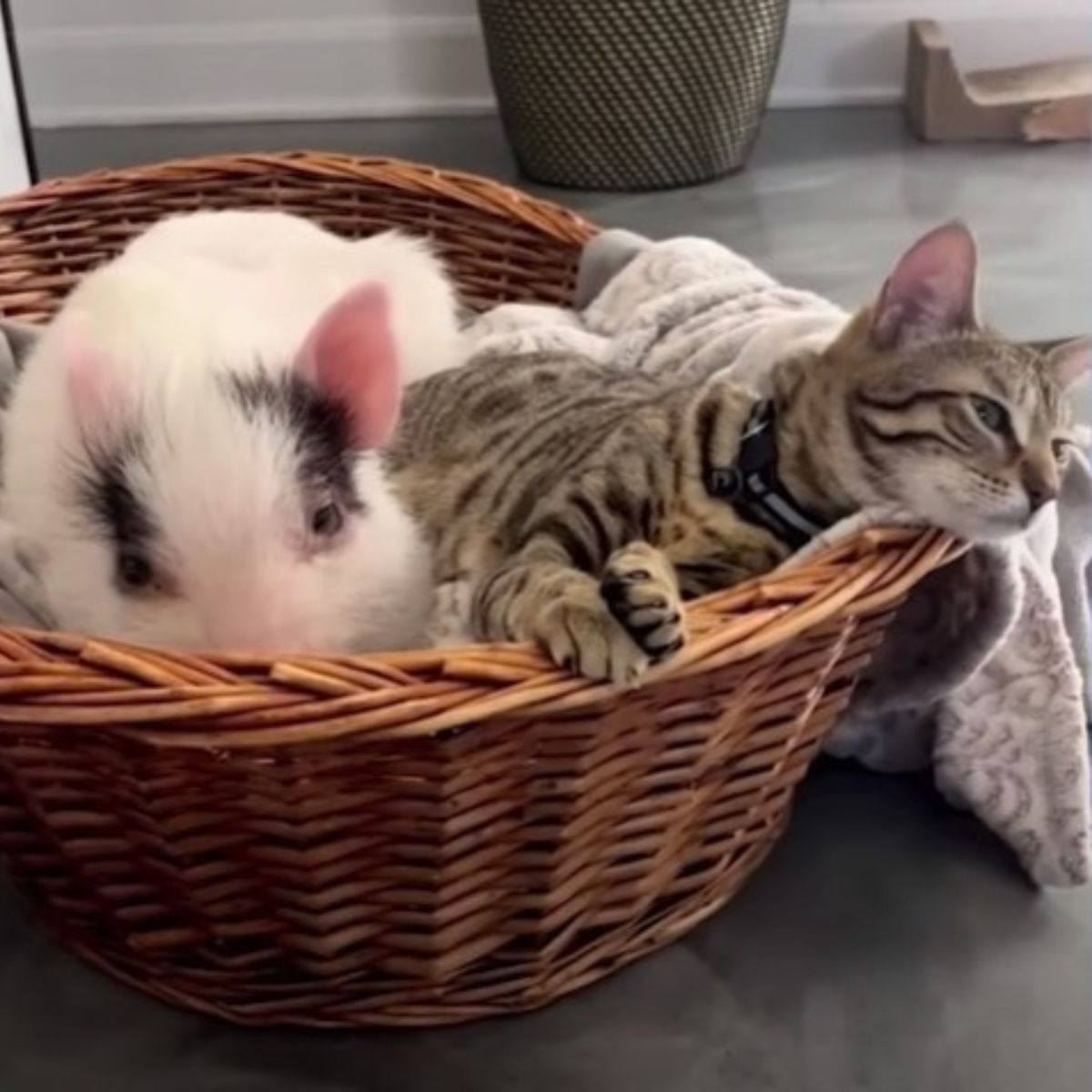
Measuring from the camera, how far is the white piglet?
3.91ft

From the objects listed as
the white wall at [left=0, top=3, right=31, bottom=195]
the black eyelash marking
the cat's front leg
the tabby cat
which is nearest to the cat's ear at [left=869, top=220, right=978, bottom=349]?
the tabby cat

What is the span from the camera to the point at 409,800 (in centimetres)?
120

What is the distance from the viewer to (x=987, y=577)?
4.68ft

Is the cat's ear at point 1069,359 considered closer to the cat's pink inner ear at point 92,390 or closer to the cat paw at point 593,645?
the cat paw at point 593,645

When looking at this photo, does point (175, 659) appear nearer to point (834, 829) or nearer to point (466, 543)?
point (466, 543)

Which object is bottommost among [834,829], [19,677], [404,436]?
[834,829]

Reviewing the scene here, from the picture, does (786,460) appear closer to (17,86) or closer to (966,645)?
(966,645)

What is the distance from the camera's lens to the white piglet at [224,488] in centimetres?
119

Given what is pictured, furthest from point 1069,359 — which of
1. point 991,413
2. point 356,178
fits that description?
point 356,178

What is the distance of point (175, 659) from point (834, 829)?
72 cm

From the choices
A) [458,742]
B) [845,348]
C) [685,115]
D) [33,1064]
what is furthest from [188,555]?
[685,115]

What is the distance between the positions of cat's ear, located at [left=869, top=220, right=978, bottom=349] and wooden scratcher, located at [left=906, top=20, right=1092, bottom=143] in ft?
6.96

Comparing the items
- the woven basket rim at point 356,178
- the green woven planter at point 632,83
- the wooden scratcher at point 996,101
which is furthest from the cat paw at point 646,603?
the wooden scratcher at point 996,101

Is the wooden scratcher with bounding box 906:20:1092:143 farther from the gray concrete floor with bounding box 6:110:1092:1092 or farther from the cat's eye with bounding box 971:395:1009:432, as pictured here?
the cat's eye with bounding box 971:395:1009:432
